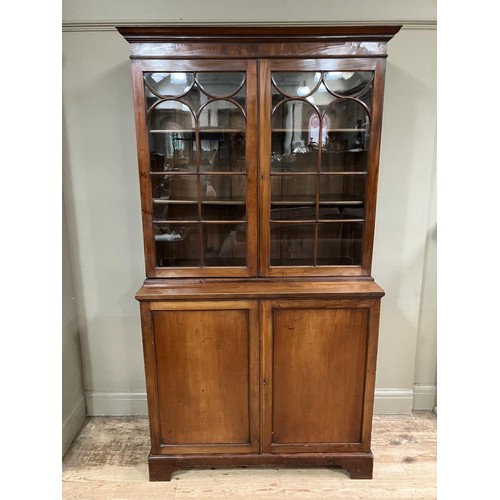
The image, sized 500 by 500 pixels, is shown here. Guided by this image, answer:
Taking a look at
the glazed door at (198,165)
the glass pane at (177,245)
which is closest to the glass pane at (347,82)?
the glazed door at (198,165)

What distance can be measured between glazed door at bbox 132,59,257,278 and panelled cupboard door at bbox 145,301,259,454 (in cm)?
21

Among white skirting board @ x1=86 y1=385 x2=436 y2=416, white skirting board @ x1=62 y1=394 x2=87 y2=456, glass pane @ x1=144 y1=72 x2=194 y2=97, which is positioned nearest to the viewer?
glass pane @ x1=144 y1=72 x2=194 y2=97

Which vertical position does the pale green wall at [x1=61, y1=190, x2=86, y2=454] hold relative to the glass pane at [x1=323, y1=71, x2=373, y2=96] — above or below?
below

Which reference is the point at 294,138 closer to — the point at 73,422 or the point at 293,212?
the point at 293,212

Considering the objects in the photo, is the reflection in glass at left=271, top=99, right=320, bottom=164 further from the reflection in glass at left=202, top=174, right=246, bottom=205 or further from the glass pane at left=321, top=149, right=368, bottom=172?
the reflection in glass at left=202, top=174, right=246, bottom=205

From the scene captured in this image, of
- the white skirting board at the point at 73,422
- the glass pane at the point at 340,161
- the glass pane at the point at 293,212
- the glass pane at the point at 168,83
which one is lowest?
the white skirting board at the point at 73,422

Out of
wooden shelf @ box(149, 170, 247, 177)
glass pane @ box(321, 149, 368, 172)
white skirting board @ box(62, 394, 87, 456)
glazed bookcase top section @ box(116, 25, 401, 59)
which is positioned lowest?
white skirting board @ box(62, 394, 87, 456)

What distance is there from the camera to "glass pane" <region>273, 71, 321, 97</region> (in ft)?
5.06

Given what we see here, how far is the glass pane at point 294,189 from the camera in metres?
1.68

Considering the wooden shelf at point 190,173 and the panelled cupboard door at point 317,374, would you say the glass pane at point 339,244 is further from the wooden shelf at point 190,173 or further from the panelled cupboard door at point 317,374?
the wooden shelf at point 190,173

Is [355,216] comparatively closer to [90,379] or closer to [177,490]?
[177,490]

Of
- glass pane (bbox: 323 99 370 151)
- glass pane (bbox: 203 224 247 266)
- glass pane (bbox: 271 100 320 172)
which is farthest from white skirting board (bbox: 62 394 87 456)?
glass pane (bbox: 323 99 370 151)

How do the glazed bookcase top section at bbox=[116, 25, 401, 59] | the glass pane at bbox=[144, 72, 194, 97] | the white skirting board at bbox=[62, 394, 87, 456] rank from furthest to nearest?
the white skirting board at bbox=[62, 394, 87, 456], the glass pane at bbox=[144, 72, 194, 97], the glazed bookcase top section at bbox=[116, 25, 401, 59]

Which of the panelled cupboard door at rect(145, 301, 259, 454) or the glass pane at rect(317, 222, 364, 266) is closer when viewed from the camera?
the panelled cupboard door at rect(145, 301, 259, 454)
